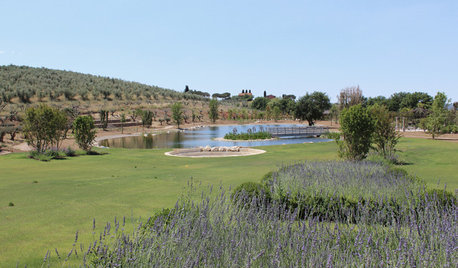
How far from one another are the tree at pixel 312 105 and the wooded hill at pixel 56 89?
4289 cm


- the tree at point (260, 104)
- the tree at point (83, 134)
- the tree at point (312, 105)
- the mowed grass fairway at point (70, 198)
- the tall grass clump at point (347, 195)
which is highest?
the tree at point (260, 104)

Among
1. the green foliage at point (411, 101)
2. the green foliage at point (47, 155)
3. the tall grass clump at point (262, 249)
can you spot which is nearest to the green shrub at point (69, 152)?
the green foliage at point (47, 155)

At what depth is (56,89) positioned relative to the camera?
7712 centimetres

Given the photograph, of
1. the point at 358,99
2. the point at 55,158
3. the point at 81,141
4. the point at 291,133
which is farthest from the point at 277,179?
the point at 358,99

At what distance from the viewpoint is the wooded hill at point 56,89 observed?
69.9 m

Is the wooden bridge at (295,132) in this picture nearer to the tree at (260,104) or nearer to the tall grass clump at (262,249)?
the tall grass clump at (262,249)

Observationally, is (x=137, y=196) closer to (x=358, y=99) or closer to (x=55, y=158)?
(x=55, y=158)

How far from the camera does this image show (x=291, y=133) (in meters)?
47.2

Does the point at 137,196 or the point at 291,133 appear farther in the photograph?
the point at 291,133

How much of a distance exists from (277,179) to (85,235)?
4.77m

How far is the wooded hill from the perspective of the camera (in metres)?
69.9

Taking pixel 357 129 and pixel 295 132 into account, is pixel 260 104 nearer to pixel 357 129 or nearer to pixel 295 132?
pixel 295 132

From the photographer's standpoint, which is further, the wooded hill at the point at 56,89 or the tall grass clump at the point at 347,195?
the wooded hill at the point at 56,89

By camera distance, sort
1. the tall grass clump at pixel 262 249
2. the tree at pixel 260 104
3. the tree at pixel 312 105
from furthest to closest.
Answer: the tree at pixel 260 104 < the tree at pixel 312 105 < the tall grass clump at pixel 262 249
